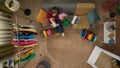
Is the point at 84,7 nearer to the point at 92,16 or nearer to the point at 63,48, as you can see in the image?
the point at 92,16

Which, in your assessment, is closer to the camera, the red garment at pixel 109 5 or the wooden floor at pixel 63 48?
the red garment at pixel 109 5

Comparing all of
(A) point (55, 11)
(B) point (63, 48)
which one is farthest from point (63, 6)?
(B) point (63, 48)

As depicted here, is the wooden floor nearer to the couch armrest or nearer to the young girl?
the young girl

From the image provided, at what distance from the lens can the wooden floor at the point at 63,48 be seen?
308 cm

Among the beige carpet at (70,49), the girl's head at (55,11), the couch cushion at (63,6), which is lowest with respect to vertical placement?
the beige carpet at (70,49)

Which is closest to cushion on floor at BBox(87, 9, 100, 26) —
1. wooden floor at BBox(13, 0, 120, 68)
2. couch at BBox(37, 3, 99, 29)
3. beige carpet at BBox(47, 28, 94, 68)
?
couch at BBox(37, 3, 99, 29)

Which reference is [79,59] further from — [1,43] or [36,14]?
[1,43]

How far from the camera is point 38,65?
3.16 metres

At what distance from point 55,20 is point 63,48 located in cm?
42

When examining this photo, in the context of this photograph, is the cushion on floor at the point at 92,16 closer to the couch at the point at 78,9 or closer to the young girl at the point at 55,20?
the couch at the point at 78,9

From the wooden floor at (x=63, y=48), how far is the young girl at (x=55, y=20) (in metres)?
0.14

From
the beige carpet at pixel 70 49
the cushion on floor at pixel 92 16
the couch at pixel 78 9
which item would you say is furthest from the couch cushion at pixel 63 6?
the beige carpet at pixel 70 49

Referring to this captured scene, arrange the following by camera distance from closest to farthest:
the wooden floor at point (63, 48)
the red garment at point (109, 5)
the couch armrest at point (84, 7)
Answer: the couch armrest at point (84, 7)
the red garment at point (109, 5)
the wooden floor at point (63, 48)

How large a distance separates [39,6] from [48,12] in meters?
0.32
